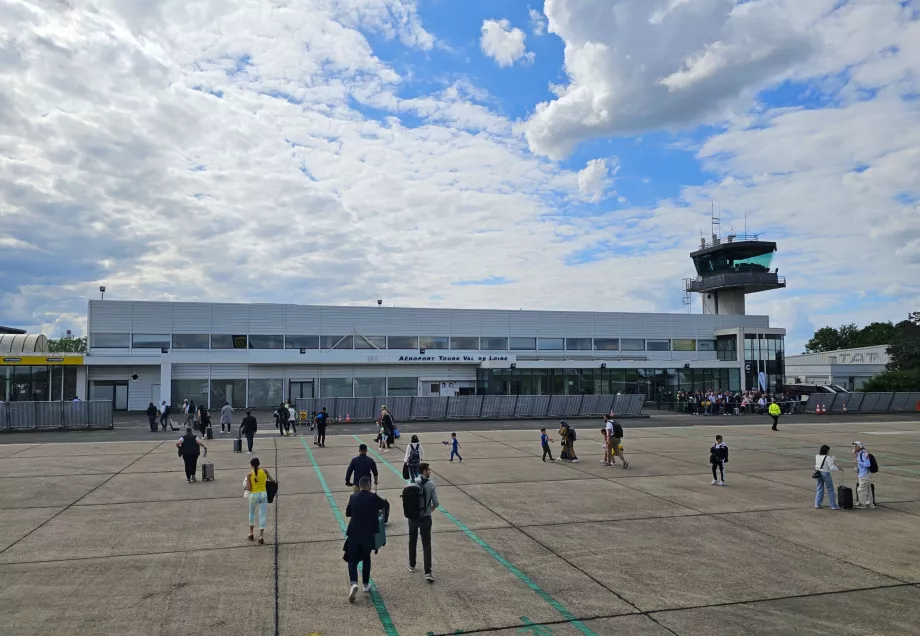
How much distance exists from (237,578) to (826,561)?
9476 mm

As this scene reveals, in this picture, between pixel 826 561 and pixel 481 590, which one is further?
pixel 826 561

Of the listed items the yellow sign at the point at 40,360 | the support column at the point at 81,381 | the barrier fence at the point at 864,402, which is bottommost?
the barrier fence at the point at 864,402

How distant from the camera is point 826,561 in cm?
1073

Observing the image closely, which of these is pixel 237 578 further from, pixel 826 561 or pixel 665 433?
pixel 665 433

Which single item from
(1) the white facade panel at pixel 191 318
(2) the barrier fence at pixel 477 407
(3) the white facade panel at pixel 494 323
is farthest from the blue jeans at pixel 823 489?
(1) the white facade panel at pixel 191 318

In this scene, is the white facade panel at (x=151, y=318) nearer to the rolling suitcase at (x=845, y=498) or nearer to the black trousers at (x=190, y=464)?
the black trousers at (x=190, y=464)

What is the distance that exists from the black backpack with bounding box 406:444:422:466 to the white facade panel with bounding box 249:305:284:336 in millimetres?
37722

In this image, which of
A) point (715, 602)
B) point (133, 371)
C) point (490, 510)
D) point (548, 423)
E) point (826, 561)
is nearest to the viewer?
point (715, 602)

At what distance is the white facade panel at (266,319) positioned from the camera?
51.4 metres

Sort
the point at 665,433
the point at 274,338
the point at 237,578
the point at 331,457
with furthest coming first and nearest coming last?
1. the point at 274,338
2. the point at 665,433
3. the point at 331,457
4. the point at 237,578

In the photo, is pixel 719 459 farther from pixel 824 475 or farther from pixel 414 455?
pixel 414 455

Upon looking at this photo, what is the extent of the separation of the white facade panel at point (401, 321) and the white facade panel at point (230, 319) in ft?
37.6

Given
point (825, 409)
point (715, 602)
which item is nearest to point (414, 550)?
point (715, 602)

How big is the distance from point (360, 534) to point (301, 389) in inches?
1754
